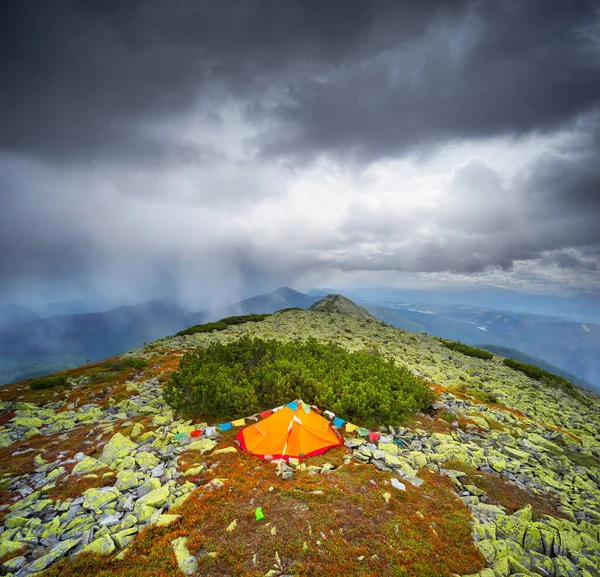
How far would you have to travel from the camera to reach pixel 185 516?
709 centimetres

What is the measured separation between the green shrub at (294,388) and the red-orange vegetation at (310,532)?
405 cm

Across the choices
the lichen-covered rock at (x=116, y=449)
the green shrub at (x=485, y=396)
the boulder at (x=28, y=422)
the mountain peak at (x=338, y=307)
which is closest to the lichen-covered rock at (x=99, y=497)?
the lichen-covered rock at (x=116, y=449)

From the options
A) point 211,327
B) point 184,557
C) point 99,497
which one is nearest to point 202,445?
point 99,497

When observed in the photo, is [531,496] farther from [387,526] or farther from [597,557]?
[387,526]

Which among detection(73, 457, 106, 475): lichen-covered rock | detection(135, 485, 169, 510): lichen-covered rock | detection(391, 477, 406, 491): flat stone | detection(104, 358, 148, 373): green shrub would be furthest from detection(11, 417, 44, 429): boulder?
detection(391, 477, 406, 491): flat stone

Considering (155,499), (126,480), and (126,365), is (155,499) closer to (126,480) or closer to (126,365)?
(126,480)

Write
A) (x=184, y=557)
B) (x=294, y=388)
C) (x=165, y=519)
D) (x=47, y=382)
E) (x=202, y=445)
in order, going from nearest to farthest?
(x=184, y=557) → (x=165, y=519) → (x=202, y=445) → (x=294, y=388) → (x=47, y=382)

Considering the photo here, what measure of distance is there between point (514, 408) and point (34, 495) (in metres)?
26.5

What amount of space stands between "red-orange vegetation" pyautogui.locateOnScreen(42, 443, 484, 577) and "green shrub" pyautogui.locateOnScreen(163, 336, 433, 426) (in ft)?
13.3

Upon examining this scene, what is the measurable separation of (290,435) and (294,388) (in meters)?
3.73

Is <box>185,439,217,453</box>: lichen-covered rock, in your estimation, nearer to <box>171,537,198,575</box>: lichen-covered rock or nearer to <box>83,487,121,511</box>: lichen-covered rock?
<box>83,487,121,511</box>: lichen-covered rock

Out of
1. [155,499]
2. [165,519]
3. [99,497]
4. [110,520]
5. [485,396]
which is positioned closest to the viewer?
[165,519]

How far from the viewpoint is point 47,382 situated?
20.1m

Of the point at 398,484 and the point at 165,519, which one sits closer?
the point at 165,519
